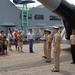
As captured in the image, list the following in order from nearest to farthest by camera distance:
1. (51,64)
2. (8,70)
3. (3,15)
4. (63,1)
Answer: (8,70) → (51,64) → (63,1) → (3,15)

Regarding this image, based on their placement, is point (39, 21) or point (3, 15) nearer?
point (3, 15)

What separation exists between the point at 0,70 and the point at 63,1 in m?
5.75

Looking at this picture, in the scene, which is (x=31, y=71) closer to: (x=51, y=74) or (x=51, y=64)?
(x=51, y=74)

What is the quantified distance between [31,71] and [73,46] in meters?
3.05

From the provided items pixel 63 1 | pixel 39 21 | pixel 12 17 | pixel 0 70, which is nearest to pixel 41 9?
pixel 39 21

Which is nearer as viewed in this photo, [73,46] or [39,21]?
[73,46]

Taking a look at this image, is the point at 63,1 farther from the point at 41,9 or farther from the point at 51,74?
the point at 41,9

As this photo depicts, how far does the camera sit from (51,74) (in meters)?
9.53

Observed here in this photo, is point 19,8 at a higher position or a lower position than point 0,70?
higher

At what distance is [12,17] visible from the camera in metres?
57.3

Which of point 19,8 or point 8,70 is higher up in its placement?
point 19,8

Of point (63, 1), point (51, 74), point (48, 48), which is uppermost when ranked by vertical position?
point (63, 1)

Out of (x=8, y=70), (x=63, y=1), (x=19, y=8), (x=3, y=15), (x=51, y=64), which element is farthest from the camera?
(x=19, y=8)

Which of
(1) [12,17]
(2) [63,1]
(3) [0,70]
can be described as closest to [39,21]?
(1) [12,17]
